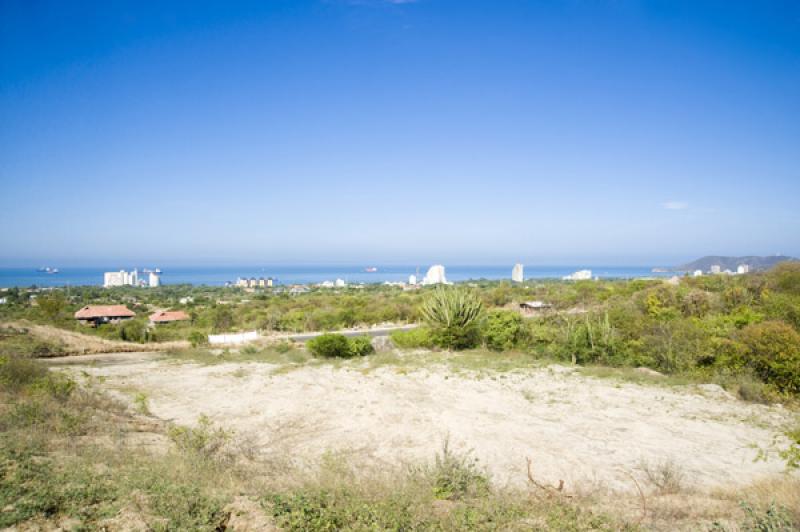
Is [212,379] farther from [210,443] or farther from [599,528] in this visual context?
[599,528]

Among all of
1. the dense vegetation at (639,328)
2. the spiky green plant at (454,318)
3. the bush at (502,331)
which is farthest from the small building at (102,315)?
the bush at (502,331)

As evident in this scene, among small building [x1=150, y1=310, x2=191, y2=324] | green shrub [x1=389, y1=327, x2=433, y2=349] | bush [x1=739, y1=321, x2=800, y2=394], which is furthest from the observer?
small building [x1=150, y1=310, x2=191, y2=324]

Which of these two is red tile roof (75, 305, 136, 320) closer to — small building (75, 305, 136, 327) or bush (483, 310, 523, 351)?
small building (75, 305, 136, 327)

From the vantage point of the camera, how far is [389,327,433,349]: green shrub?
Answer: 20.7m

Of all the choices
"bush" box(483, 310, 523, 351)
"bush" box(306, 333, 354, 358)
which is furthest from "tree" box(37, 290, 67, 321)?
"bush" box(483, 310, 523, 351)

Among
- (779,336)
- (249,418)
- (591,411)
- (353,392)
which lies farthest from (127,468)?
(779,336)

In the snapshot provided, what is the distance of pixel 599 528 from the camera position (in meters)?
3.82

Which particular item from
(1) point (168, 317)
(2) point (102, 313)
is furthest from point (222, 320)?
(2) point (102, 313)

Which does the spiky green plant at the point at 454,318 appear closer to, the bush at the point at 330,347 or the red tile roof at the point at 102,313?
the bush at the point at 330,347

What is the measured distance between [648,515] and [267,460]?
4999 millimetres

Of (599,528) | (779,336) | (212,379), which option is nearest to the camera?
(599,528)

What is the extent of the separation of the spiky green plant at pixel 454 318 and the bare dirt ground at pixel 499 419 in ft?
16.6

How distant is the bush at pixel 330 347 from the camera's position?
1872cm

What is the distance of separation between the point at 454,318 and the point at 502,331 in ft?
7.24
